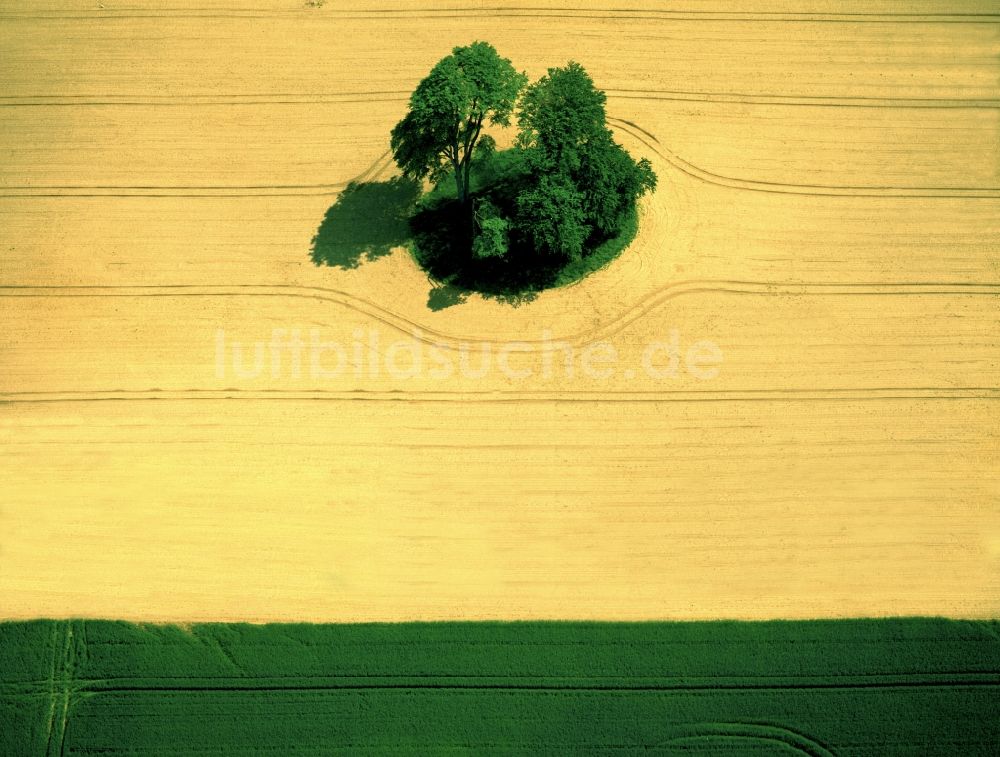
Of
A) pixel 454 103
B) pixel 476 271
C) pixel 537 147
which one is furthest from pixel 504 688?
pixel 454 103

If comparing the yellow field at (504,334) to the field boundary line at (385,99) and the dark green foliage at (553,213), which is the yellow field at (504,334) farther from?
the dark green foliage at (553,213)

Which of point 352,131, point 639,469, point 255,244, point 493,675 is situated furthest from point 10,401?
point 639,469

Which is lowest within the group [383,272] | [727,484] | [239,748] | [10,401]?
[239,748]

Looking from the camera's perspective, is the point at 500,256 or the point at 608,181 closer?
the point at 608,181

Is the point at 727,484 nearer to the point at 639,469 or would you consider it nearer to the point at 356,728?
the point at 639,469

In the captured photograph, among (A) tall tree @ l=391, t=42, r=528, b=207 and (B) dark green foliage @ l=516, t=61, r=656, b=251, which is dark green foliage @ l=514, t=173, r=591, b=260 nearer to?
(B) dark green foliage @ l=516, t=61, r=656, b=251

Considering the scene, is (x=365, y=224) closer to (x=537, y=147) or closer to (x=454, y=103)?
(x=454, y=103)

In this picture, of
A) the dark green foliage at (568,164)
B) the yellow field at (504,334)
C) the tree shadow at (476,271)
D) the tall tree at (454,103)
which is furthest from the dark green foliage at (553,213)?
the tall tree at (454,103)
